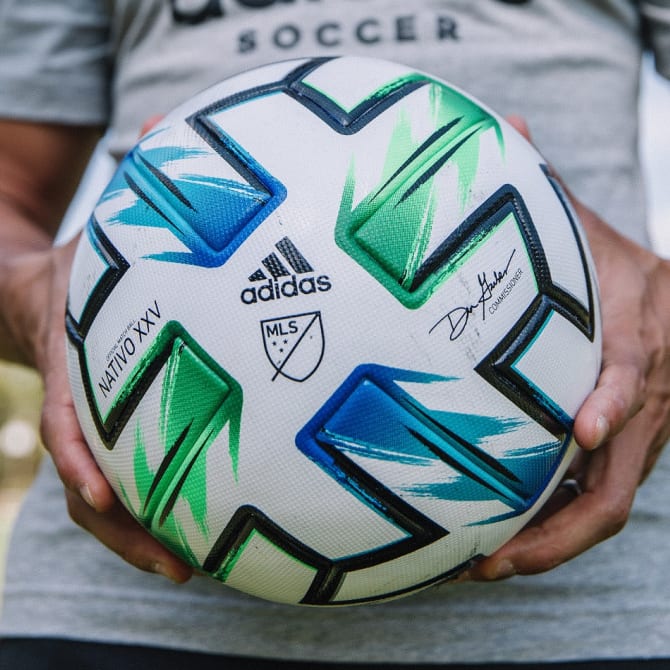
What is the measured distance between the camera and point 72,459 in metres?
0.99

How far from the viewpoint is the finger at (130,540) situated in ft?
3.31

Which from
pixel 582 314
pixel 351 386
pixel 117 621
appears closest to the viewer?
pixel 351 386

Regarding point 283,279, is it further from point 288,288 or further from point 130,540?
point 130,540

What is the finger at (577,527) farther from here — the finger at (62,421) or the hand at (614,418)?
the finger at (62,421)

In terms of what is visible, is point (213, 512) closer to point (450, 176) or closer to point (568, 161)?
point (450, 176)

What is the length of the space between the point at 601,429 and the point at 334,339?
1.08 feet

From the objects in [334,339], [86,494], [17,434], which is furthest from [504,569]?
[17,434]

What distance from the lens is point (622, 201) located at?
1.28m


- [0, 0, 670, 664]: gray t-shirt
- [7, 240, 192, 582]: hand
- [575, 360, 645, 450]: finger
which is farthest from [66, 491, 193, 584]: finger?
[575, 360, 645, 450]: finger

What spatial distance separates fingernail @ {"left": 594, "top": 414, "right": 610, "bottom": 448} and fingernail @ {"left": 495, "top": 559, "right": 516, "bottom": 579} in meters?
0.20

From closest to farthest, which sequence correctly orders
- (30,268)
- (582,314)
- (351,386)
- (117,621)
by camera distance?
(351,386) → (582,314) → (117,621) → (30,268)

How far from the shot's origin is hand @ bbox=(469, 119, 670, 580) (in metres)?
0.94

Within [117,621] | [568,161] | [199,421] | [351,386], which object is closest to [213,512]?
[199,421]

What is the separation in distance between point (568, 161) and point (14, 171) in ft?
3.57
